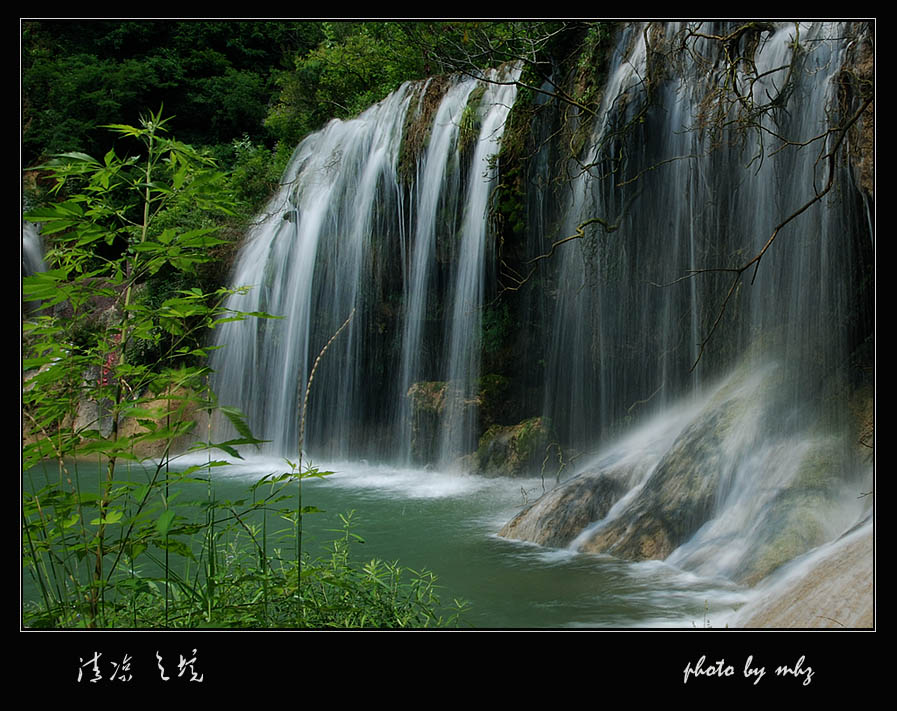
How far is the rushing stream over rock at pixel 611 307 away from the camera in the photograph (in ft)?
16.8

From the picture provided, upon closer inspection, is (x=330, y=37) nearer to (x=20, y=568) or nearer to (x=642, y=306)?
(x=642, y=306)

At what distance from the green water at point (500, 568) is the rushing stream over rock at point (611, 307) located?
11.7 inches

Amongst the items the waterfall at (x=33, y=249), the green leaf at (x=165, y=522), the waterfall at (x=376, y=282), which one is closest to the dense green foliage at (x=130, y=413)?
the green leaf at (x=165, y=522)

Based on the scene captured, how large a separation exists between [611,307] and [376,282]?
12.4 feet

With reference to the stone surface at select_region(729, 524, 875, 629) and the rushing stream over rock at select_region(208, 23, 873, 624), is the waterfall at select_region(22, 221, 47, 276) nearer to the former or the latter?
the rushing stream over rock at select_region(208, 23, 873, 624)

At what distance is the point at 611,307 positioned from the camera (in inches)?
321

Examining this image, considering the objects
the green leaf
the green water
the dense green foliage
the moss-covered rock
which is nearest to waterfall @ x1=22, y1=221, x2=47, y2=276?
the green water

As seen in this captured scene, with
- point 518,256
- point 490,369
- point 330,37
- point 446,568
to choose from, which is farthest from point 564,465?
point 330,37

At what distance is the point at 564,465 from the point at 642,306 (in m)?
2.12

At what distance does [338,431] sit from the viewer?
418 inches

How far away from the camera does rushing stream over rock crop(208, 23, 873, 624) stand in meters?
5.12

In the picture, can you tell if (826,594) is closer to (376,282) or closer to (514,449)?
(514,449)

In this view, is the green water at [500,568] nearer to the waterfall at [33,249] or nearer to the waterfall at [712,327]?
the waterfall at [712,327]
